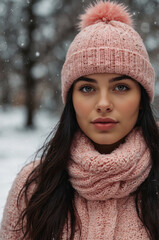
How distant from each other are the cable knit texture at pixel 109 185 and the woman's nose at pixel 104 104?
198 millimetres

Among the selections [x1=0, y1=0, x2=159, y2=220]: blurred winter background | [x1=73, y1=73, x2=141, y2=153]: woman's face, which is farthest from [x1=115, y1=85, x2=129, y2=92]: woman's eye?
[x1=0, y1=0, x2=159, y2=220]: blurred winter background

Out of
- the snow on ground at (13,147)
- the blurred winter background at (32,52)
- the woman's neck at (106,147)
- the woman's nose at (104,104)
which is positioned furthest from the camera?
the blurred winter background at (32,52)

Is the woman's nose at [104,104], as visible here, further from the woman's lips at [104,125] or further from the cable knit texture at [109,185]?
the cable knit texture at [109,185]

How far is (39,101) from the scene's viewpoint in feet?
43.4

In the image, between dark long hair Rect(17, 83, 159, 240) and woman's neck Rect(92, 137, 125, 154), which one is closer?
dark long hair Rect(17, 83, 159, 240)

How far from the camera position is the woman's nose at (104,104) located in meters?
1.39

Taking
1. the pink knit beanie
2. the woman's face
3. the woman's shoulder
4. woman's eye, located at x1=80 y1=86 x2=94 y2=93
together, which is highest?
the pink knit beanie

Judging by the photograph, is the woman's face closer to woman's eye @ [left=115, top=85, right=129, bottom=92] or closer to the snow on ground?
woman's eye @ [left=115, top=85, right=129, bottom=92]

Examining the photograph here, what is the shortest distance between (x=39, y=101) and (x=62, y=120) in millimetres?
11678

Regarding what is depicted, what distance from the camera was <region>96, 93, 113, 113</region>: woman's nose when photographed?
1.39 m

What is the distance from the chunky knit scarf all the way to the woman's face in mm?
80

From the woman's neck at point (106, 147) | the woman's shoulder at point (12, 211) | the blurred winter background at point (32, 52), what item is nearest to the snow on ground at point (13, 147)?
the blurred winter background at point (32, 52)

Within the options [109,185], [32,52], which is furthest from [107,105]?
[32,52]

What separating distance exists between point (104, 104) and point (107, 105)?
14 millimetres
